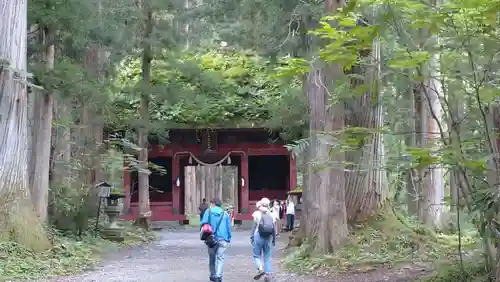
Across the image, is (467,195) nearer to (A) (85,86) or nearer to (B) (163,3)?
(A) (85,86)

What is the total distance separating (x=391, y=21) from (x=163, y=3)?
54.8 ft

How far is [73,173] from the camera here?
22.2 metres

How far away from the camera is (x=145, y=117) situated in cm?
2388

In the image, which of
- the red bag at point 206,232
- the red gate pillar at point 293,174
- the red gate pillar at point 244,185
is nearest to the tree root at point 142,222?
the red gate pillar at point 244,185

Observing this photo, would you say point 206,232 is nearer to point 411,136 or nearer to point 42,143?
point 411,136

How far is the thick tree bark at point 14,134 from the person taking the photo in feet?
44.1

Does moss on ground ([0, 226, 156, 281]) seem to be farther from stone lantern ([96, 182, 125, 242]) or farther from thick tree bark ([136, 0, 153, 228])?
thick tree bark ([136, 0, 153, 228])

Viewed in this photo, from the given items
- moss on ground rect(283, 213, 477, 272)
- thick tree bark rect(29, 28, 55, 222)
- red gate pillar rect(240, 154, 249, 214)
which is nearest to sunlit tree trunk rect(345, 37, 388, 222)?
moss on ground rect(283, 213, 477, 272)

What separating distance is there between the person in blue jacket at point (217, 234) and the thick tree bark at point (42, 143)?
7.30 m

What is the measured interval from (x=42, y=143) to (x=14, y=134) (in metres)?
3.13

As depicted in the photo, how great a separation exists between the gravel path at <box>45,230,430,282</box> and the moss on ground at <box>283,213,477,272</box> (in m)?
0.46

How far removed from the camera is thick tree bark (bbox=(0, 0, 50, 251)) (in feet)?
44.1

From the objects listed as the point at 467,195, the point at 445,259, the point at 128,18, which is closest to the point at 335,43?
the point at 467,195

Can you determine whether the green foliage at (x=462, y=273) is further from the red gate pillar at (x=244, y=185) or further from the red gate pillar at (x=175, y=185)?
the red gate pillar at (x=175, y=185)
